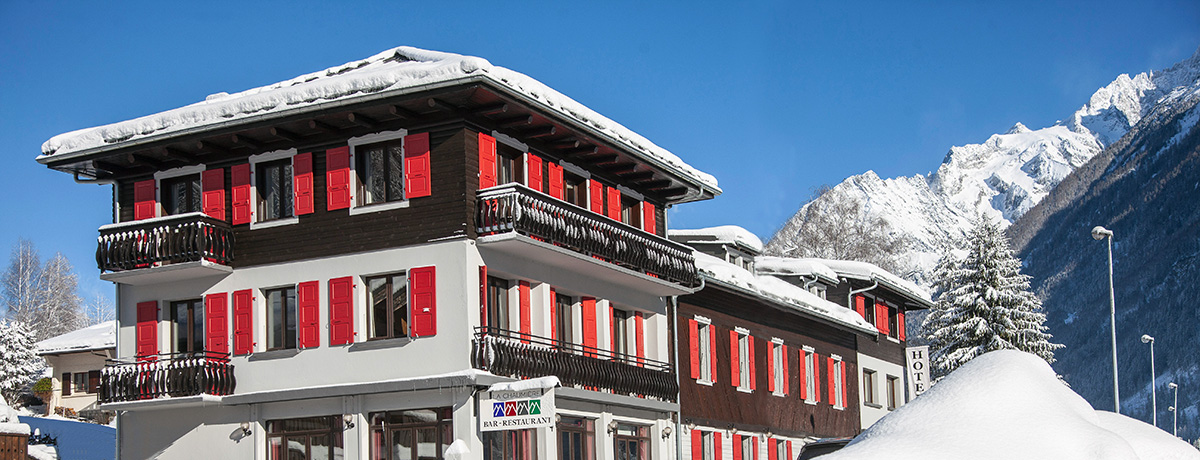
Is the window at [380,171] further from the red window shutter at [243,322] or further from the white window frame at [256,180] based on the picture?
the red window shutter at [243,322]

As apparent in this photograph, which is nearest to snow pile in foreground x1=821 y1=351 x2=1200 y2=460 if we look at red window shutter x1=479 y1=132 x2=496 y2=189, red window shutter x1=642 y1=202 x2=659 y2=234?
red window shutter x1=479 y1=132 x2=496 y2=189

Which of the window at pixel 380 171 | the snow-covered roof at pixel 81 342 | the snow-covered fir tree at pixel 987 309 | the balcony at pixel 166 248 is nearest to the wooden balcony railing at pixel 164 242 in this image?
the balcony at pixel 166 248

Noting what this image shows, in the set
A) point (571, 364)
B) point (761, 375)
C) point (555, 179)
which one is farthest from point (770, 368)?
point (571, 364)

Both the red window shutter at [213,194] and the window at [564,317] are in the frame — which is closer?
the red window shutter at [213,194]

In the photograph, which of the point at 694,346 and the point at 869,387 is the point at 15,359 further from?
the point at 694,346

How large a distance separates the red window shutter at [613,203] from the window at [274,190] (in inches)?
295

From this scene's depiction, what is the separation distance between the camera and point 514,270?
26609mm

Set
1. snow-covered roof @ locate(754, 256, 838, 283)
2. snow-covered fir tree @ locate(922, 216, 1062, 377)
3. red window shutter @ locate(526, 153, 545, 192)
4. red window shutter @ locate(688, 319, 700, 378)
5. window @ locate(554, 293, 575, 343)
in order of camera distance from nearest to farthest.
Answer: red window shutter @ locate(526, 153, 545, 192) → window @ locate(554, 293, 575, 343) → red window shutter @ locate(688, 319, 700, 378) → snow-covered roof @ locate(754, 256, 838, 283) → snow-covered fir tree @ locate(922, 216, 1062, 377)

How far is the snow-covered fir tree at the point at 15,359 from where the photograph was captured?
60444 mm

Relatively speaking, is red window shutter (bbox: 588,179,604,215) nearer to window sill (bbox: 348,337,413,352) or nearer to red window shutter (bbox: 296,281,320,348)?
window sill (bbox: 348,337,413,352)

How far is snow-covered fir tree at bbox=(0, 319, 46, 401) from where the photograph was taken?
198 ft

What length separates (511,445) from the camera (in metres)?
26.1

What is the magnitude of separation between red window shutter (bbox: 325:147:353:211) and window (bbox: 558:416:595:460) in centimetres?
617

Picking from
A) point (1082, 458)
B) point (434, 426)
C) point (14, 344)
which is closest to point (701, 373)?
point (434, 426)
